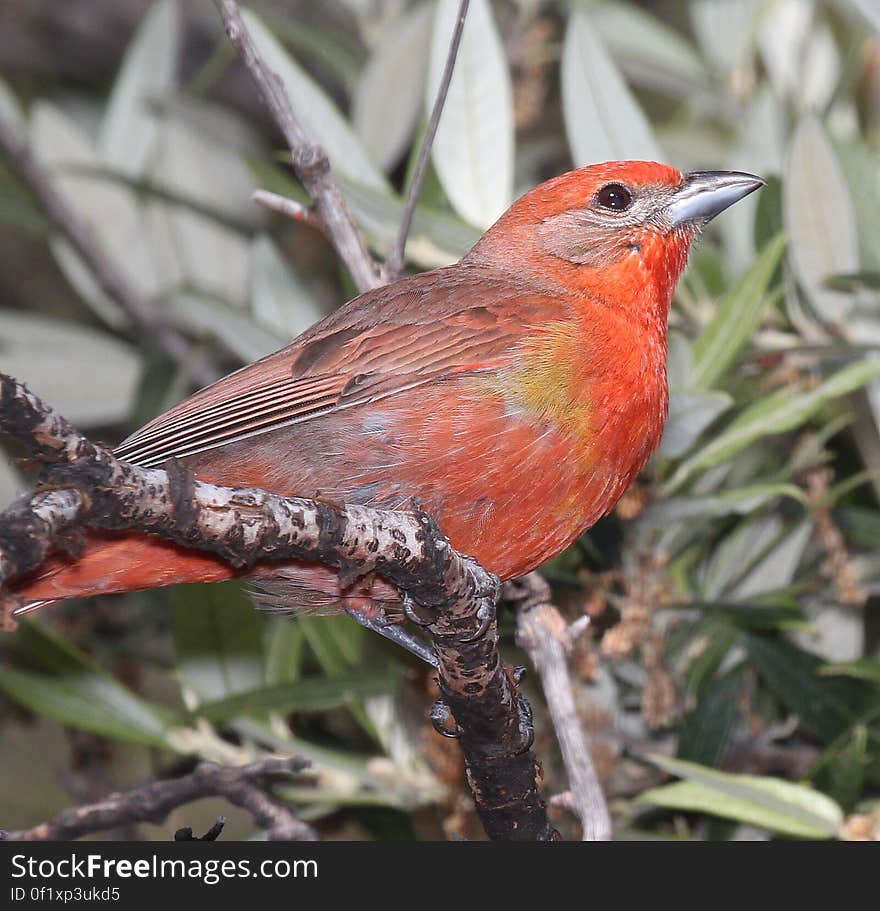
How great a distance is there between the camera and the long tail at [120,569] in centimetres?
353

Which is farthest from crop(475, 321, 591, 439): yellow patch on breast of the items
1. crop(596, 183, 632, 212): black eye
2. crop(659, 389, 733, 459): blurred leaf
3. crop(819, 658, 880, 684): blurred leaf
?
crop(819, 658, 880, 684): blurred leaf

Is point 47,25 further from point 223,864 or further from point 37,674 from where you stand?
point 223,864

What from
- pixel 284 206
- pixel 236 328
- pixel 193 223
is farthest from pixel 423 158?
pixel 193 223

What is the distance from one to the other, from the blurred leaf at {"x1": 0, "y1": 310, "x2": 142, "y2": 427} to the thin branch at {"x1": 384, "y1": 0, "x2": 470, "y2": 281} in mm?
1753

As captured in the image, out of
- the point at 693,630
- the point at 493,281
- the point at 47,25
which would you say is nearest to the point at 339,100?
the point at 47,25

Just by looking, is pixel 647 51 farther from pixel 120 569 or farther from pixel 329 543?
pixel 329 543

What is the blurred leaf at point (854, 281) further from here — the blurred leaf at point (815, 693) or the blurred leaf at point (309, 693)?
the blurred leaf at point (309, 693)

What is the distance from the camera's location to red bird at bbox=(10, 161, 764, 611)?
351 centimetres

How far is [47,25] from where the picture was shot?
7.59 meters

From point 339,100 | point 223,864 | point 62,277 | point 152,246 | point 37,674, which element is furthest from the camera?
point 62,277

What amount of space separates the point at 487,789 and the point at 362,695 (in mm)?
907

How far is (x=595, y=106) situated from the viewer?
183 inches

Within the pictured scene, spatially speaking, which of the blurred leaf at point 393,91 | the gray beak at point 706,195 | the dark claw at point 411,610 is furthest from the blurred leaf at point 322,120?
the dark claw at point 411,610

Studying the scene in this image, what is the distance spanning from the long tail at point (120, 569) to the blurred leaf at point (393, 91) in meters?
2.25
